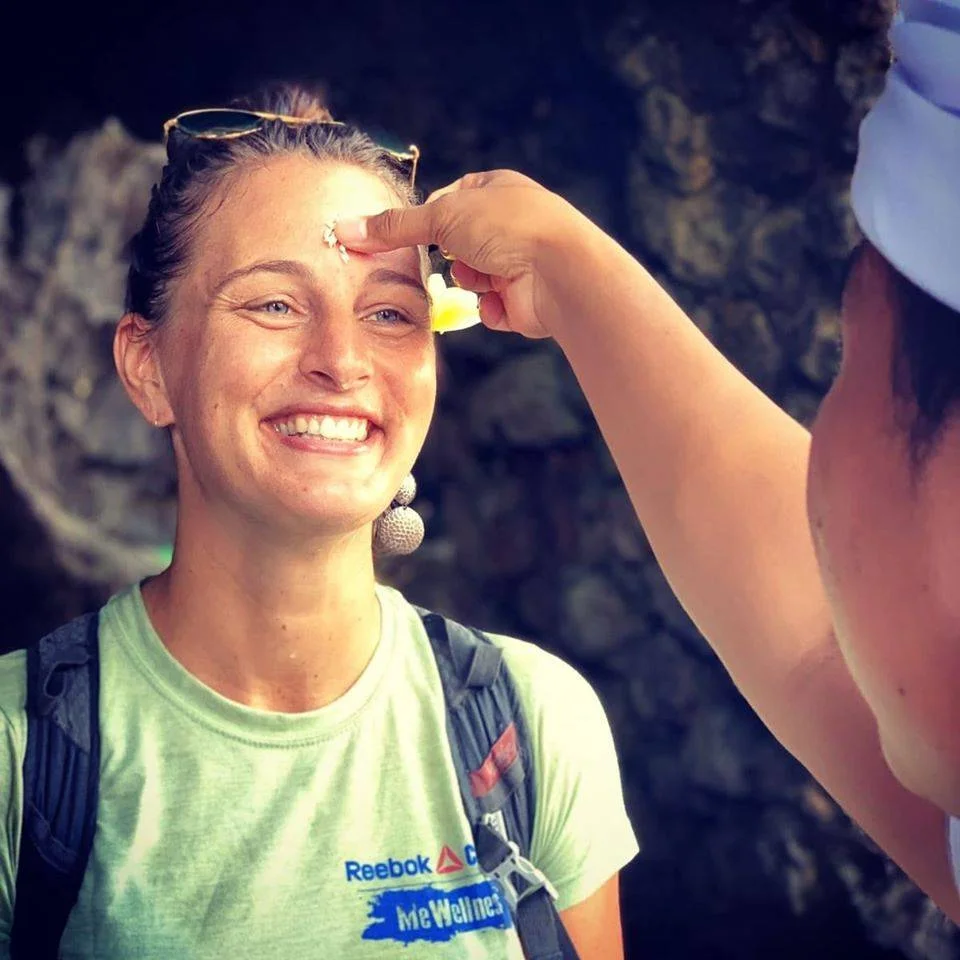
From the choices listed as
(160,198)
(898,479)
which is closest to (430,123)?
(160,198)

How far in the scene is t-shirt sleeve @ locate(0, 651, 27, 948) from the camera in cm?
130

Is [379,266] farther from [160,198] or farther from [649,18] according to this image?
[649,18]

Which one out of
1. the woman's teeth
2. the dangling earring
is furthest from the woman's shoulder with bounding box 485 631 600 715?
the woman's teeth

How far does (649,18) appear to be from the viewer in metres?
2.11

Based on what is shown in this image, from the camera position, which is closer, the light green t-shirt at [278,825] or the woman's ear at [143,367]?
the light green t-shirt at [278,825]

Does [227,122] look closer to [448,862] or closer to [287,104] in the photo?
[287,104]

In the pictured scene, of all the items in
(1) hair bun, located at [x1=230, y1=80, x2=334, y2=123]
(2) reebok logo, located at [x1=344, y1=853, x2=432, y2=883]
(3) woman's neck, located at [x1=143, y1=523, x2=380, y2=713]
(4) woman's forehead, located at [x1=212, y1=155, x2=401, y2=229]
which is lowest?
(2) reebok logo, located at [x1=344, y1=853, x2=432, y2=883]

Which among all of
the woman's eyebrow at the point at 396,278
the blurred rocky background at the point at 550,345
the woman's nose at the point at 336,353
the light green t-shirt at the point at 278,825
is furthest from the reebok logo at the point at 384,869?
the blurred rocky background at the point at 550,345

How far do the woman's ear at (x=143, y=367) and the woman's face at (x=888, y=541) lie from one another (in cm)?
98

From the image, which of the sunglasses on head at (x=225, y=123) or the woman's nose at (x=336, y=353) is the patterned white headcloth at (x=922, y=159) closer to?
the woman's nose at (x=336, y=353)

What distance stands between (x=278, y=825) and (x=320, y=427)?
0.44 m

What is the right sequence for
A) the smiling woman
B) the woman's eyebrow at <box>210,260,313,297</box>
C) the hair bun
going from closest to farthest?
the smiling woman < the woman's eyebrow at <box>210,260,313,297</box> < the hair bun

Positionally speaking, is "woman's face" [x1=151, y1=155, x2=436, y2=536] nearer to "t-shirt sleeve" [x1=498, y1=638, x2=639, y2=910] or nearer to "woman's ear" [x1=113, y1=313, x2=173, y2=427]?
"woman's ear" [x1=113, y1=313, x2=173, y2=427]

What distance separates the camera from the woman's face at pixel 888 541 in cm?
73
